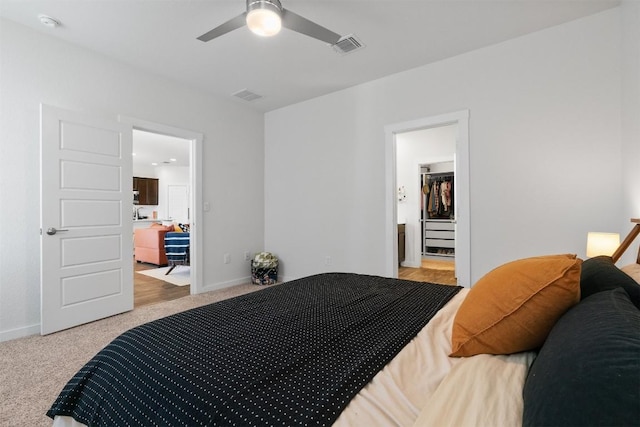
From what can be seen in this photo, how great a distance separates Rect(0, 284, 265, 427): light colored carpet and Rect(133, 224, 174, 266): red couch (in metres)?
2.60

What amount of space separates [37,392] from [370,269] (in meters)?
3.12

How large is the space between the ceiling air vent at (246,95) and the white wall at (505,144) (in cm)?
82

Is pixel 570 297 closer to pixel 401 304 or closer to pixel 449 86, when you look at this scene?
pixel 401 304

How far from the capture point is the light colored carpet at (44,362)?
1.70 meters

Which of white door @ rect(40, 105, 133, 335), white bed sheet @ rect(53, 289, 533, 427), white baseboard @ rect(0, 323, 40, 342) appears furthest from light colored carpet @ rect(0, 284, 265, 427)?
white bed sheet @ rect(53, 289, 533, 427)

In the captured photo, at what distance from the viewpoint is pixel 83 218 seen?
298 cm

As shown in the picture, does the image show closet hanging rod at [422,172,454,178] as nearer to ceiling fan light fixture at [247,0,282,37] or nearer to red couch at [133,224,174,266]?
ceiling fan light fixture at [247,0,282,37]

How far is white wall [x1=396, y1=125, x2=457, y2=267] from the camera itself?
5.51 metres

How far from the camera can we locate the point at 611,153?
254cm

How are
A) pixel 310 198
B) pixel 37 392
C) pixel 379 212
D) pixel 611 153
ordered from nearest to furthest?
pixel 37 392 < pixel 611 153 < pixel 379 212 < pixel 310 198

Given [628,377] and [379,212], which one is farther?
[379,212]

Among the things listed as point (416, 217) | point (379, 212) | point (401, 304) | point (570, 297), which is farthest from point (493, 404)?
point (416, 217)

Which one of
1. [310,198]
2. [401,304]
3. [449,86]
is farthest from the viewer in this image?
[310,198]

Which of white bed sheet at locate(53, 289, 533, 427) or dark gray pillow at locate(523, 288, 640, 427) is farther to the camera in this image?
white bed sheet at locate(53, 289, 533, 427)
